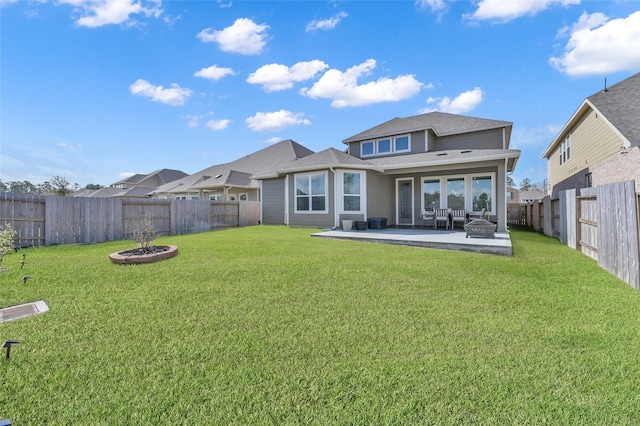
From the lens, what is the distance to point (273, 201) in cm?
1569

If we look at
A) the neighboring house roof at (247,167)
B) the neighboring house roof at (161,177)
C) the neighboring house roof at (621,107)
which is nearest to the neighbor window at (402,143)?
the neighboring house roof at (621,107)

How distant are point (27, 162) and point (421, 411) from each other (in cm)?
4404

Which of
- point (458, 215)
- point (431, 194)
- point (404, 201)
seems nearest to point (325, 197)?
point (404, 201)

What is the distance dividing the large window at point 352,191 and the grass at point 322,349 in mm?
7721

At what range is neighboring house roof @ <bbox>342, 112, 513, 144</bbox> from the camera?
14734 mm

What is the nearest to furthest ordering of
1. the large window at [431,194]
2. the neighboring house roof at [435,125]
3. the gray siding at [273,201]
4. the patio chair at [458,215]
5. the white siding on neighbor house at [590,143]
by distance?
the white siding on neighbor house at [590,143] < the patio chair at [458,215] < the large window at [431,194] < the neighboring house roof at [435,125] < the gray siding at [273,201]

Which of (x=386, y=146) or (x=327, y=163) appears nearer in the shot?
(x=327, y=163)

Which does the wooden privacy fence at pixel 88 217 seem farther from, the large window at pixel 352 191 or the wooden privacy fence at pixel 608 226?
the wooden privacy fence at pixel 608 226

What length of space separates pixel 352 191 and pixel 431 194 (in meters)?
3.90

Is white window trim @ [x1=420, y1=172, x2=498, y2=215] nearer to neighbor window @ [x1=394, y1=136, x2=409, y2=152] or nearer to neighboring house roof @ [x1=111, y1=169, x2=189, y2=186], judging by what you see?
neighbor window @ [x1=394, y1=136, x2=409, y2=152]

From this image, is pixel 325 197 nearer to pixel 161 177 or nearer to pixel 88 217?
pixel 88 217

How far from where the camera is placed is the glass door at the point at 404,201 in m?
14.3

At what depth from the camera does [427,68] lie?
14.5 meters

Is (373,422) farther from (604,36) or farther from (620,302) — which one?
(604,36)
